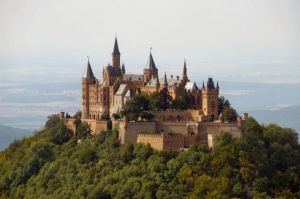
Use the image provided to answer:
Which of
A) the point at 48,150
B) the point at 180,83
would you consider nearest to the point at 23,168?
the point at 48,150

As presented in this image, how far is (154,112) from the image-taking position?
4847cm

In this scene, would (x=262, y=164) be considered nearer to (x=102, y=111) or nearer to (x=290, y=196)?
(x=290, y=196)

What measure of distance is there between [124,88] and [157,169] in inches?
366

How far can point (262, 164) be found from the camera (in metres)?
43.5

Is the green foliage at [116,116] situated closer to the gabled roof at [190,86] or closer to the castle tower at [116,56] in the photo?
the gabled roof at [190,86]

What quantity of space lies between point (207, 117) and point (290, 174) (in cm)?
653

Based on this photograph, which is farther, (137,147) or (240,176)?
(137,147)

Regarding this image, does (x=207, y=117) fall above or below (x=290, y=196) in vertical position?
above

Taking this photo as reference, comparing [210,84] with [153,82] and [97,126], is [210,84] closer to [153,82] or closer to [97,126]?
[153,82]

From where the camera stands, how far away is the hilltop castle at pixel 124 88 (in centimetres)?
4934

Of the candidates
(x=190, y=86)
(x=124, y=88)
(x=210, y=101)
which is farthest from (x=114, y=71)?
(x=210, y=101)

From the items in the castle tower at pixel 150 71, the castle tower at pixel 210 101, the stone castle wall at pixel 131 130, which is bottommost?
the stone castle wall at pixel 131 130

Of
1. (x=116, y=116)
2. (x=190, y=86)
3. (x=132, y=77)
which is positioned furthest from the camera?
(x=132, y=77)

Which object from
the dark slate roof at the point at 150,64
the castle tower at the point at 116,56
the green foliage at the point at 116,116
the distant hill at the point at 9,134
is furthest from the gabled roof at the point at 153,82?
the distant hill at the point at 9,134
